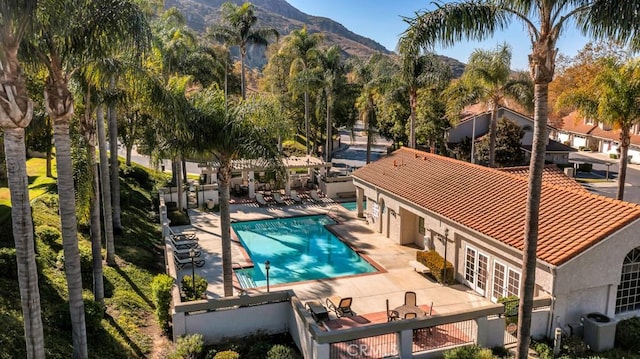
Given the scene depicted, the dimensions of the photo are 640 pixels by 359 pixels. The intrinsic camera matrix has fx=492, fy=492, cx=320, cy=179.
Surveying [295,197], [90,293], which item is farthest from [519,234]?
[295,197]

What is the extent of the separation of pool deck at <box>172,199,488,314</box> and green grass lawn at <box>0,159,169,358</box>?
2365 mm

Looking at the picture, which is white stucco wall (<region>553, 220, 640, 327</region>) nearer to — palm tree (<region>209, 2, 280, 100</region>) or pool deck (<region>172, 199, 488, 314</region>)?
pool deck (<region>172, 199, 488, 314</region>)

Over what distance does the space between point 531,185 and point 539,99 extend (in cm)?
197

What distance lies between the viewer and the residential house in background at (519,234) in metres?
15.2

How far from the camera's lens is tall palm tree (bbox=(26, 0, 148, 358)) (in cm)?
1059

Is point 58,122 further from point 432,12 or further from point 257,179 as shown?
point 257,179

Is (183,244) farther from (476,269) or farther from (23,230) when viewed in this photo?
(23,230)

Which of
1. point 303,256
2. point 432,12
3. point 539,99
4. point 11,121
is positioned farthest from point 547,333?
point 11,121

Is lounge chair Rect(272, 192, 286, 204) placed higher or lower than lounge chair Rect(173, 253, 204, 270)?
higher

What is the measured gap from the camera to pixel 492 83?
103 feet

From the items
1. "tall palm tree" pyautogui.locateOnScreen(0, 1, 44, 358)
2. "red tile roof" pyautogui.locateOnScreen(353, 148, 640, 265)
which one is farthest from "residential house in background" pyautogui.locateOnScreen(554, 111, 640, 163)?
"tall palm tree" pyautogui.locateOnScreen(0, 1, 44, 358)

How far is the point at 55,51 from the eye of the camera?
10.5m

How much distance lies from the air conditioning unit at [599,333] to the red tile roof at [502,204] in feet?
7.33

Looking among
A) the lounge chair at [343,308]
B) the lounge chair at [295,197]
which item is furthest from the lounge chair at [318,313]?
the lounge chair at [295,197]
